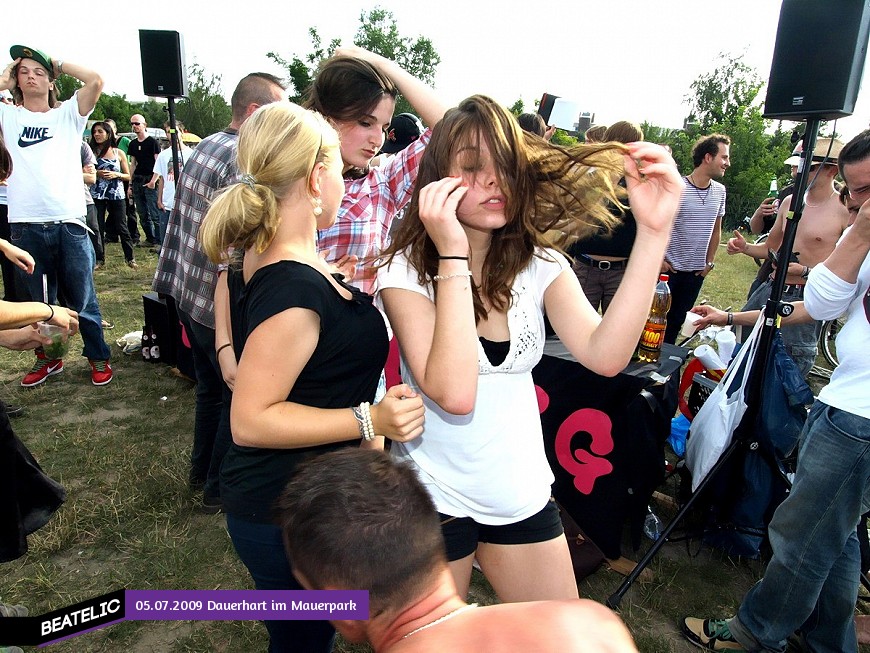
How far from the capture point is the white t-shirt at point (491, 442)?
4.77 feet

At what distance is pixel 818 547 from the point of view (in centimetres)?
185

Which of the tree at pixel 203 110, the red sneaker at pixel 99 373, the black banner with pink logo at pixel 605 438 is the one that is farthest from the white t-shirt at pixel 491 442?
the tree at pixel 203 110

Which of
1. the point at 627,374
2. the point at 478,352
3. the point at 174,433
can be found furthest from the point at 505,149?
the point at 174,433

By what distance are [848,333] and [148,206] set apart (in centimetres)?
977

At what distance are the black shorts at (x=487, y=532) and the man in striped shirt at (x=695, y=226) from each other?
3781mm

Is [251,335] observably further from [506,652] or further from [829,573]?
[829,573]

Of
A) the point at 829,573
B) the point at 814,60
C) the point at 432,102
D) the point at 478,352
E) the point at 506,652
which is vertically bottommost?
the point at 829,573

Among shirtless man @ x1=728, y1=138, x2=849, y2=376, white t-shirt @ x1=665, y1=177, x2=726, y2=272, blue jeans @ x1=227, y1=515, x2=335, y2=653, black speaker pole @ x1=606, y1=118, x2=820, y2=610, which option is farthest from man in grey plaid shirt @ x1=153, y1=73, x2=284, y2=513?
white t-shirt @ x1=665, y1=177, x2=726, y2=272

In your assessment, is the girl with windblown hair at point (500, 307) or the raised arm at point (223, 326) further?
the raised arm at point (223, 326)

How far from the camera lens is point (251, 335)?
120 cm

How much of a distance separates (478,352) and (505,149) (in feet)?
1.71

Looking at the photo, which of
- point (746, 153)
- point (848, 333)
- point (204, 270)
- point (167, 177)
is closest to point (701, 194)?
point (848, 333)

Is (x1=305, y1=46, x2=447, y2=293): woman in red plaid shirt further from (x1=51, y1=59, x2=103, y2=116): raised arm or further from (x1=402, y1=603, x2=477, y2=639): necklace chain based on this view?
(x1=51, y1=59, x2=103, y2=116): raised arm

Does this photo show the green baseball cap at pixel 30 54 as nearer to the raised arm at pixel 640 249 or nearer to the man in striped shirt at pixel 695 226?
the raised arm at pixel 640 249
